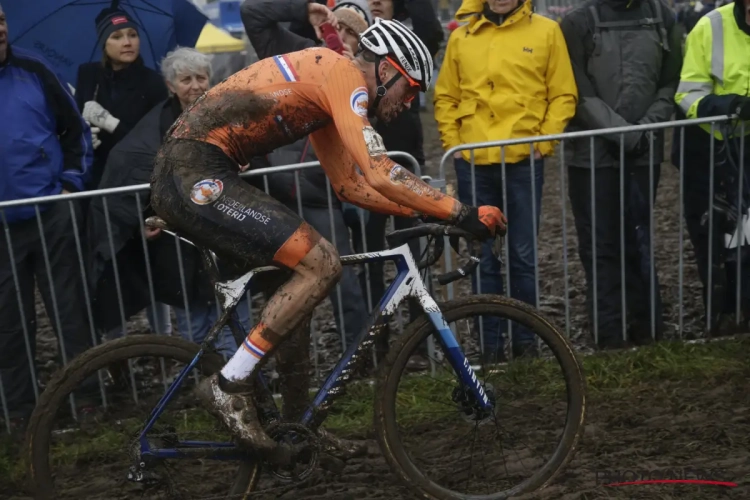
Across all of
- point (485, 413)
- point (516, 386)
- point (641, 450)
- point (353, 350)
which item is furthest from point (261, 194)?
point (641, 450)

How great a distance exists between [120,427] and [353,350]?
53.4 inches

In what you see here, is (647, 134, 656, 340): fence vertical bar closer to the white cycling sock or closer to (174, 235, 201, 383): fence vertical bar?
(174, 235, 201, 383): fence vertical bar

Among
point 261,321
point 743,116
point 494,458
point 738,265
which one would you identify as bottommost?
point 494,458

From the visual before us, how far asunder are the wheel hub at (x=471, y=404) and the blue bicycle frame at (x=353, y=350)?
0.02 meters

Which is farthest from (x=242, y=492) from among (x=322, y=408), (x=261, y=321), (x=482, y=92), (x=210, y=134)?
(x=482, y=92)

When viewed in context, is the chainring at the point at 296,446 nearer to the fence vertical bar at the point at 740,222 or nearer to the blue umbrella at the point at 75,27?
the fence vertical bar at the point at 740,222

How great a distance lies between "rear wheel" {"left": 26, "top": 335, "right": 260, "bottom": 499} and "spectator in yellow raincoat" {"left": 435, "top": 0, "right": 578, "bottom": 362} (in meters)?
2.10

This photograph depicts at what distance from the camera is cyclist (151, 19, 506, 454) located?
159 inches

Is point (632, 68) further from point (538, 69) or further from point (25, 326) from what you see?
point (25, 326)

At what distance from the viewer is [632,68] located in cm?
619

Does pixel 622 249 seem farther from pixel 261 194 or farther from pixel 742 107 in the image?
pixel 261 194

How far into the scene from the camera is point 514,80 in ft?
19.7

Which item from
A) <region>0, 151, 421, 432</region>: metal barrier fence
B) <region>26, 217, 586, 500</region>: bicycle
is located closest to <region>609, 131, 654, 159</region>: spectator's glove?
<region>0, 151, 421, 432</region>: metal barrier fence

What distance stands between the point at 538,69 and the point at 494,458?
2403mm
